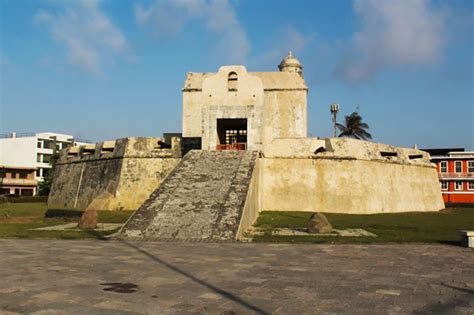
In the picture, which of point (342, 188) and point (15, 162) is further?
point (15, 162)

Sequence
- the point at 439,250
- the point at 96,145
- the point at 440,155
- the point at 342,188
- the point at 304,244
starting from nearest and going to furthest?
the point at 439,250 → the point at 304,244 → the point at 342,188 → the point at 96,145 → the point at 440,155

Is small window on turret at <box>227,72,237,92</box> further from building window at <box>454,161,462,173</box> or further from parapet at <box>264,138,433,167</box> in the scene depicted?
building window at <box>454,161,462,173</box>

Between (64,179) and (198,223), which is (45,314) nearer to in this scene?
(198,223)

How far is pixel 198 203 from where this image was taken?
580 inches

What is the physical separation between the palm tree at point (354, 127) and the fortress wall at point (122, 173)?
107ft

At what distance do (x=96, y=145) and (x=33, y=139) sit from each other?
147 feet

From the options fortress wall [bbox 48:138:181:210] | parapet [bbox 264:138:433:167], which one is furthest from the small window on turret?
fortress wall [bbox 48:138:181:210]

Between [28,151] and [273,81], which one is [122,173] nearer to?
[273,81]

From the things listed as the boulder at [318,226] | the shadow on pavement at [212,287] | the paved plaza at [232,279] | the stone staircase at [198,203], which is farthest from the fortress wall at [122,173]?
the shadow on pavement at [212,287]

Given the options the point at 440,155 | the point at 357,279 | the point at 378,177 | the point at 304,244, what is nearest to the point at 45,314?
the point at 357,279

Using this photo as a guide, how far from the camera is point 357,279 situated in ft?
23.8

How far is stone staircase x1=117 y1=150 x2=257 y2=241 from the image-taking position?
504 inches

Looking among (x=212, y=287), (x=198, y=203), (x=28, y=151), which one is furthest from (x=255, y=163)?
(x=28, y=151)

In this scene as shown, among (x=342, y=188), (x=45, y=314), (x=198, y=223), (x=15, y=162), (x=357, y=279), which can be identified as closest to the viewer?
(x=45, y=314)
